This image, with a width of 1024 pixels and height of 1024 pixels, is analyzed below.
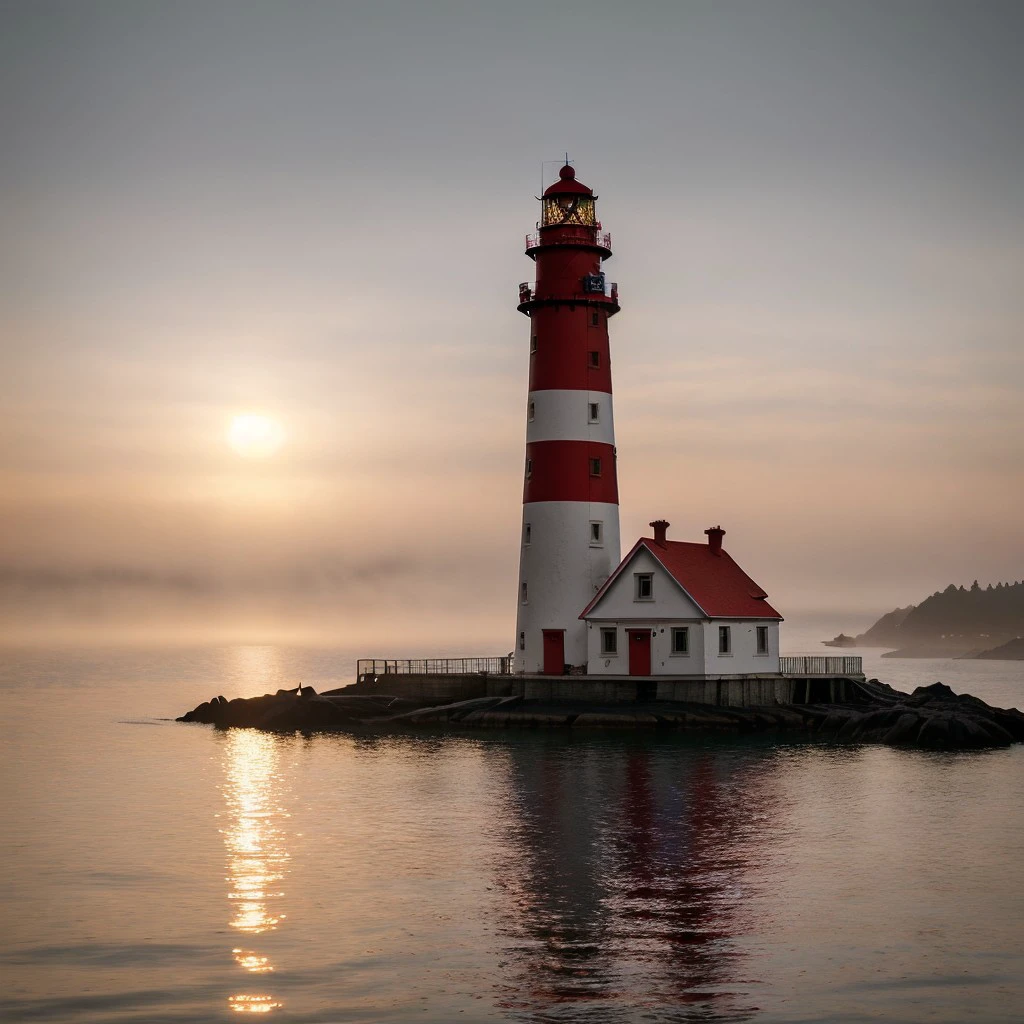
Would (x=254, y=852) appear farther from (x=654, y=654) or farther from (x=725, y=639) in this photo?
(x=725, y=639)

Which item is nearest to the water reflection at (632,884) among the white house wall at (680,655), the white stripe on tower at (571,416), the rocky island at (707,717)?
the rocky island at (707,717)

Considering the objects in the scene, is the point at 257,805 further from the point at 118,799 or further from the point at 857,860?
the point at 857,860

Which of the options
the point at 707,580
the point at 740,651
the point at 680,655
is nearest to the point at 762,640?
the point at 740,651

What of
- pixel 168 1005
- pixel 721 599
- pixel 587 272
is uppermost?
pixel 587 272

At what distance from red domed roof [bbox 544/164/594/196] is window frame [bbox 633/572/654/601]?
17.1 meters

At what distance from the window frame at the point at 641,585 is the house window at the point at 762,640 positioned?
6.01 meters

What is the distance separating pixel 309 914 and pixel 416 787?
55.2 feet

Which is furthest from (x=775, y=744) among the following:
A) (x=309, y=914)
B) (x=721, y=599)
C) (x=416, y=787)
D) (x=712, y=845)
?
(x=309, y=914)

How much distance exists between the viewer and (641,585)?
187 feet

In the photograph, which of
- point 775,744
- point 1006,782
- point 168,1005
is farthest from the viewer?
point 775,744

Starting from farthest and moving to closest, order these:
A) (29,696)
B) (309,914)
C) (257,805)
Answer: (29,696) → (257,805) → (309,914)

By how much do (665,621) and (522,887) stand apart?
2932cm

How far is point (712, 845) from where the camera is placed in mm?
32438

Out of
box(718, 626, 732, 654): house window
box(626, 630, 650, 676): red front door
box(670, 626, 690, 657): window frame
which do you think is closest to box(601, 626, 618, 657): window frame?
box(626, 630, 650, 676): red front door
